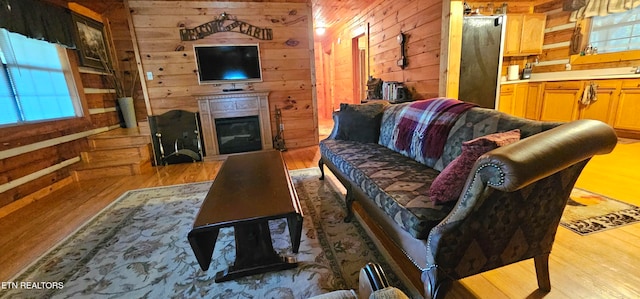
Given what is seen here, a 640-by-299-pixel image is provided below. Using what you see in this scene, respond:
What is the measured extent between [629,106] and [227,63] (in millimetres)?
5694

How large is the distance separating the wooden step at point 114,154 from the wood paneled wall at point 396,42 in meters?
3.94

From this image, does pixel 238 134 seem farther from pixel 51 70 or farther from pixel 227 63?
pixel 51 70

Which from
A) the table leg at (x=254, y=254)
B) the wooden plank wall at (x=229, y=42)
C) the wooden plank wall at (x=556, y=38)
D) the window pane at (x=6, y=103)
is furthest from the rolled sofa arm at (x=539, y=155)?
the wooden plank wall at (x=556, y=38)

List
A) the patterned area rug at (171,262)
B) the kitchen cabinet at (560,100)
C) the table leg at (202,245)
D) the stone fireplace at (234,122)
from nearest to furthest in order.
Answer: the table leg at (202,245), the patterned area rug at (171,262), the stone fireplace at (234,122), the kitchen cabinet at (560,100)

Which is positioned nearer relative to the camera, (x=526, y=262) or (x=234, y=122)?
(x=526, y=262)

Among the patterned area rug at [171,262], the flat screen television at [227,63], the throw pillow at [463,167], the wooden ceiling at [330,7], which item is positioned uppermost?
the wooden ceiling at [330,7]

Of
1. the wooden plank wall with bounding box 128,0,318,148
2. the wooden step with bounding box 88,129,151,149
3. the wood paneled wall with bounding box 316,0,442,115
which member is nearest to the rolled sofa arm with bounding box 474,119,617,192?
the wood paneled wall with bounding box 316,0,442,115

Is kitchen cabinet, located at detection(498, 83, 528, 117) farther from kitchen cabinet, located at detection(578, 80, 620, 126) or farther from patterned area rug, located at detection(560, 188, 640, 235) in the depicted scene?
patterned area rug, located at detection(560, 188, 640, 235)

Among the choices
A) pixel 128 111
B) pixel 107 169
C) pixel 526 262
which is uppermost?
pixel 128 111

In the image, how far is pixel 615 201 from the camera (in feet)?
6.84

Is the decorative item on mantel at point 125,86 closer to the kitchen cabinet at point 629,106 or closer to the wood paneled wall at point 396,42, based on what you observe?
the wood paneled wall at point 396,42

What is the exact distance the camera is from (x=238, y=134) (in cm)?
421

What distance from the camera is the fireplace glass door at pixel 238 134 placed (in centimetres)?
412

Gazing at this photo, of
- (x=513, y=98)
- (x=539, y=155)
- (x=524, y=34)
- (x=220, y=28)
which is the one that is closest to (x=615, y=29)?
(x=524, y=34)
